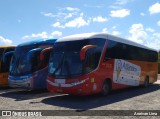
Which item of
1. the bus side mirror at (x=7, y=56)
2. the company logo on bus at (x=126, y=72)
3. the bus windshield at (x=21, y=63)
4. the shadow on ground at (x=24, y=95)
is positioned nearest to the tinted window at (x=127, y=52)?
the company logo on bus at (x=126, y=72)

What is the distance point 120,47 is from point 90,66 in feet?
13.6

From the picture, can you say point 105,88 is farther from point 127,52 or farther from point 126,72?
point 127,52

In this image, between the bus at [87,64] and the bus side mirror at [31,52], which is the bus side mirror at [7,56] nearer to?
the bus side mirror at [31,52]

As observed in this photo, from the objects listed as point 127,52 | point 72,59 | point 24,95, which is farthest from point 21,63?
point 127,52

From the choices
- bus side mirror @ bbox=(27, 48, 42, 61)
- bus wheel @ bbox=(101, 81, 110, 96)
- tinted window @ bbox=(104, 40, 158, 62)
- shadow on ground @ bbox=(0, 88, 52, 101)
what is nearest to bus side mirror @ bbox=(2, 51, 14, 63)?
shadow on ground @ bbox=(0, 88, 52, 101)

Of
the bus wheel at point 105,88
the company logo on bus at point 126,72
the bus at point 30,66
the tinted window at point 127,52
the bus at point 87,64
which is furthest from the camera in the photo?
the company logo on bus at point 126,72

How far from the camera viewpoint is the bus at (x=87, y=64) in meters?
13.9

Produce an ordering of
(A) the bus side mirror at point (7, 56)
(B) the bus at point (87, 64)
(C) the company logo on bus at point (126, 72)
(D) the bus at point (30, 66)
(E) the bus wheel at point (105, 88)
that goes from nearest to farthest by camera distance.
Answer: (B) the bus at point (87, 64) → (E) the bus wheel at point (105, 88) → (D) the bus at point (30, 66) → (C) the company logo on bus at point (126, 72) → (A) the bus side mirror at point (7, 56)

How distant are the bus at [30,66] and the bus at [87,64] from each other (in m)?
2.21

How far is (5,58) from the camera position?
19766 millimetres

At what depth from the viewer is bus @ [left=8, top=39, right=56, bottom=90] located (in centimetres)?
1695

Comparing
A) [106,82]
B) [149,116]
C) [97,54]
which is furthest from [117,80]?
[149,116]

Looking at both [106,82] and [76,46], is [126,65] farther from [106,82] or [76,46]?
[76,46]

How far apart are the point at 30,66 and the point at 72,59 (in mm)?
3854
